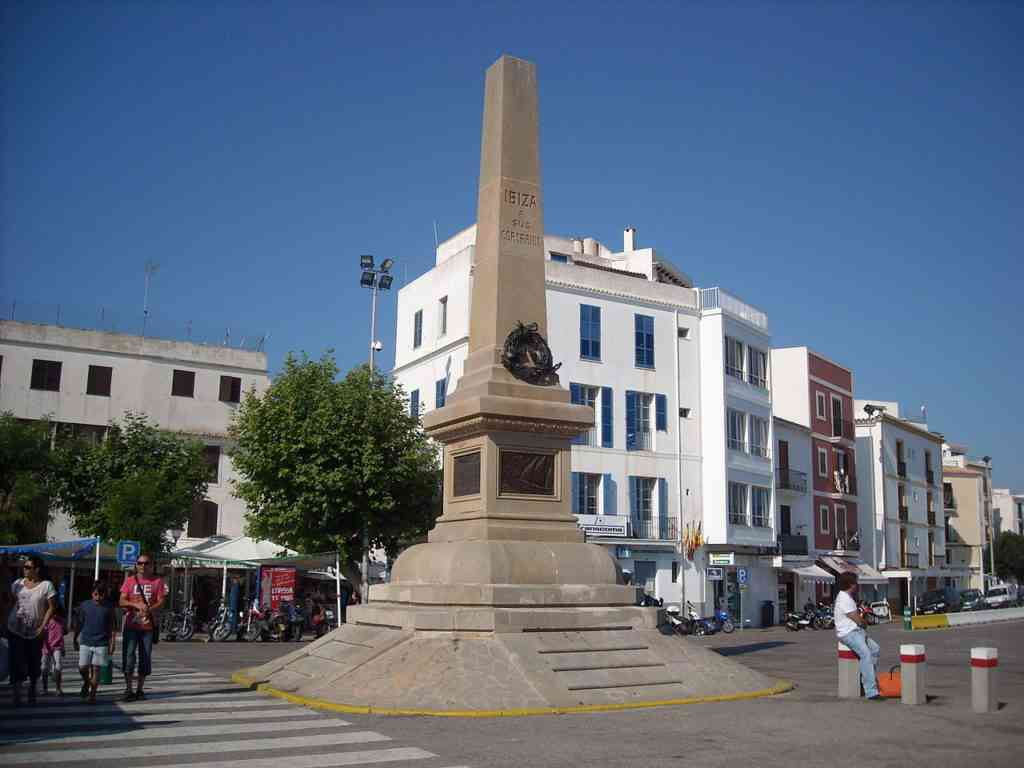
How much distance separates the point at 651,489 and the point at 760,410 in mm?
7914

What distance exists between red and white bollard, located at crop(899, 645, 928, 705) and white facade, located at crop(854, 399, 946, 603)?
4737 cm

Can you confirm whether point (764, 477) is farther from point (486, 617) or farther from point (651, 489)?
point (486, 617)

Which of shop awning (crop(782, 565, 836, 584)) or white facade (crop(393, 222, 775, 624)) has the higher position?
white facade (crop(393, 222, 775, 624))

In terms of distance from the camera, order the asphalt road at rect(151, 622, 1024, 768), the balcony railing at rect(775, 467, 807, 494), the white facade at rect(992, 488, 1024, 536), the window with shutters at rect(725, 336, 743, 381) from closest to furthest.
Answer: the asphalt road at rect(151, 622, 1024, 768)
the window with shutters at rect(725, 336, 743, 381)
the balcony railing at rect(775, 467, 807, 494)
the white facade at rect(992, 488, 1024, 536)

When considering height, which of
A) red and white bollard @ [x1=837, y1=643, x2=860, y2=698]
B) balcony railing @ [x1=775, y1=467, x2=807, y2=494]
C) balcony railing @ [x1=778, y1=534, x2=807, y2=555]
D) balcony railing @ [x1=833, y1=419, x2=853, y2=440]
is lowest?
red and white bollard @ [x1=837, y1=643, x2=860, y2=698]

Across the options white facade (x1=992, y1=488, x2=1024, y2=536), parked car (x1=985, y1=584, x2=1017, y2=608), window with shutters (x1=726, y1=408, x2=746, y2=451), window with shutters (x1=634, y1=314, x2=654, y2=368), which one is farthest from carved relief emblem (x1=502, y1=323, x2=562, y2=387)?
white facade (x1=992, y1=488, x2=1024, y2=536)

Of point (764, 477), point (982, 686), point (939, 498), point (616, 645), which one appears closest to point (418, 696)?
point (616, 645)

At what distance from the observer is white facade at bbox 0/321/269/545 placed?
4372 centimetres

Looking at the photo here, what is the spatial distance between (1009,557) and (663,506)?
65.0 metres

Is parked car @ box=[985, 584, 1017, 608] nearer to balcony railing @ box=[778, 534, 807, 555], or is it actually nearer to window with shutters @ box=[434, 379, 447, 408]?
balcony railing @ box=[778, 534, 807, 555]

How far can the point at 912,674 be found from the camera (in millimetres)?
12258

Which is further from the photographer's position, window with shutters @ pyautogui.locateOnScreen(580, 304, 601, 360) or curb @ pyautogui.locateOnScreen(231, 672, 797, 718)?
window with shutters @ pyautogui.locateOnScreen(580, 304, 601, 360)

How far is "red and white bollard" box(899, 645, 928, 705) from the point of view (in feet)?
40.1

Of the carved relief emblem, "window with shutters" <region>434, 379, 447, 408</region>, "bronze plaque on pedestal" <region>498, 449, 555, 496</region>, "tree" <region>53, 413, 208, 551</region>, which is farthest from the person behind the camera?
"window with shutters" <region>434, 379, 447, 408</region>
